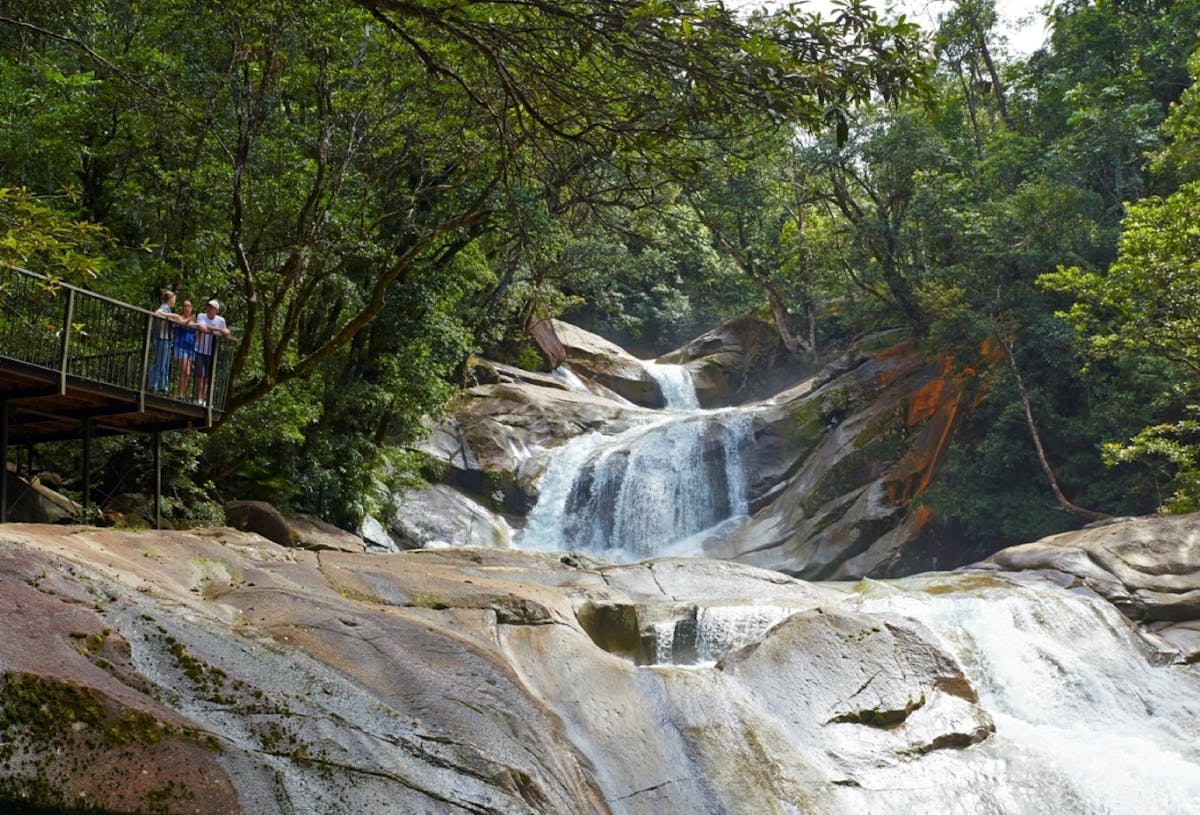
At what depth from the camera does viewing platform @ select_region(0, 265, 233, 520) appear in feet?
39.0

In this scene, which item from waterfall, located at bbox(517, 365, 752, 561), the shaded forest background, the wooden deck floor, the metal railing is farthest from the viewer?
waterfall, located at bbox(517, 365, 752, 561)

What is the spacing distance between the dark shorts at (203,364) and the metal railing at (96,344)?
74mm

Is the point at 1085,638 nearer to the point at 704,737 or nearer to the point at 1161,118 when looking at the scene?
the point at 704,737

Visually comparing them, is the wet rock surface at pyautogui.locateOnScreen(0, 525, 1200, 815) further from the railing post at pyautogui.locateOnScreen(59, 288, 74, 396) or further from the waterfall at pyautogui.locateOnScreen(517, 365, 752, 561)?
the waterfall at pyautogui.locateOnScreen(517, 365, 752, 561)

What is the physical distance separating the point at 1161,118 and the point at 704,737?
2495 cm

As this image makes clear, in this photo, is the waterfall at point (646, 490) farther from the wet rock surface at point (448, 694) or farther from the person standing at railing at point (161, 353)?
the person standing at railing at point (161, 353)

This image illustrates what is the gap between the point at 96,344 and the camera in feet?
48.3

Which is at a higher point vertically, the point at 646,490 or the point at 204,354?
the point at 204,354

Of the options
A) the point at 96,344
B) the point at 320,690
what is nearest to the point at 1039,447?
the point at 96,344

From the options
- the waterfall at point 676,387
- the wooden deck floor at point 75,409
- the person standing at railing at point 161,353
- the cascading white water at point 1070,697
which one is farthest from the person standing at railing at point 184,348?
the waterfall at point 676,387

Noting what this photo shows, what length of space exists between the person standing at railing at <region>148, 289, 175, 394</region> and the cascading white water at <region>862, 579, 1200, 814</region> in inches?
396

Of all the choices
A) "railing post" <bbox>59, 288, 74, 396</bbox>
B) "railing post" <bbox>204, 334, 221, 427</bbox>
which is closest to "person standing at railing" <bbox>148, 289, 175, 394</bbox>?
"railing post" <bbox>204, 334, 221, 427</bbox>

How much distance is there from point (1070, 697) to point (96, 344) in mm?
14018

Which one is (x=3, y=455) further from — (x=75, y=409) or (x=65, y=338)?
(x=65, y=338)
